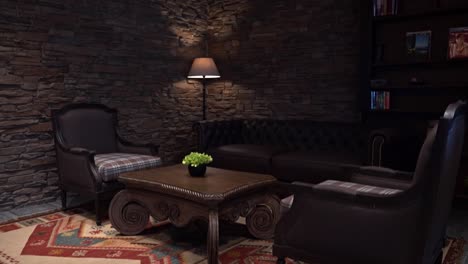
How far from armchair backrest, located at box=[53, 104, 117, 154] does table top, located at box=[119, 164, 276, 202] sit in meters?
1.23

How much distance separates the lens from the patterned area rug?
2564 millimetres

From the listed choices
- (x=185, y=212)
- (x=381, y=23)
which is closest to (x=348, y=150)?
(x=381, y=23)

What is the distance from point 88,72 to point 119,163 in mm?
1405

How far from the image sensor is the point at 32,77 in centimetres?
385

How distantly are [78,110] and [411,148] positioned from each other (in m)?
3.39

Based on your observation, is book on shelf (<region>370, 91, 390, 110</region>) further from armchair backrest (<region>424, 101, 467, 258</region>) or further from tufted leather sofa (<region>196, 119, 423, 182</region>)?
armchair backrest (<region>424, 101, 467, 258</region>)

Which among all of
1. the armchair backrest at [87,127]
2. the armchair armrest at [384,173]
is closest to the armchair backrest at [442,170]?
the armchair armrest at [384,173]

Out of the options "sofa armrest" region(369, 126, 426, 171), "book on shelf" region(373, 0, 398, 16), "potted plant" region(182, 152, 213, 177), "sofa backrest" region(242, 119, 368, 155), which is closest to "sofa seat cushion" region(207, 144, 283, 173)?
"sofa backrest" region(242, 119, 368, 155)

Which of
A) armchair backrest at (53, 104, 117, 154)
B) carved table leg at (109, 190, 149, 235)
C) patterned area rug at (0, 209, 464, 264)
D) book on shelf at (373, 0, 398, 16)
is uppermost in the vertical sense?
book on shelf at (373, 0, 398, 16)

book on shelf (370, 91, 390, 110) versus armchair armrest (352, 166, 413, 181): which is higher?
book on shelf (370, 91, 390, 110)

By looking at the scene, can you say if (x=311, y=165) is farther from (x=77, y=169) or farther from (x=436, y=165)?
(x=77, y=169)

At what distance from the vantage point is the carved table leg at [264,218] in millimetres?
2846

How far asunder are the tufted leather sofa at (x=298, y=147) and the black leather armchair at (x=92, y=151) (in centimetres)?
89

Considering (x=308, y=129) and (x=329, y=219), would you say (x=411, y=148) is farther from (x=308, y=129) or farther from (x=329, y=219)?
(x=329, y=219)
